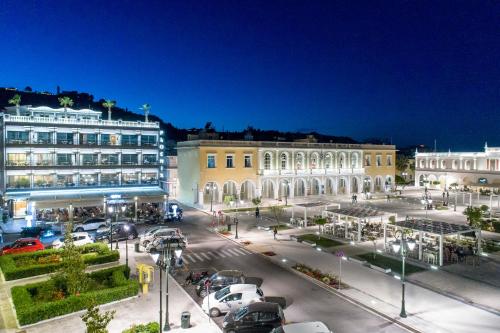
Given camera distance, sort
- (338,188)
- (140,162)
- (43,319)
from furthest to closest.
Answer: (338,188) → (140,162) → (43,319)

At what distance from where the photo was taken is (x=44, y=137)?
46.8 metres

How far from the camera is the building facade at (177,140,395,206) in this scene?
5688cm

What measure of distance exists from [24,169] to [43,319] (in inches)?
1323

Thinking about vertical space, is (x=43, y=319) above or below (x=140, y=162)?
below

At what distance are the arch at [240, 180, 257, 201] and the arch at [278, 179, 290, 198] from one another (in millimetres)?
5070

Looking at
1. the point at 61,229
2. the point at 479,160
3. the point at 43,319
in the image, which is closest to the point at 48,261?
the point at 43,319

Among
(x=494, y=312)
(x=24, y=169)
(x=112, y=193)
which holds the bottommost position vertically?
(x=494, y=312)

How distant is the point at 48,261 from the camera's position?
2531 cm

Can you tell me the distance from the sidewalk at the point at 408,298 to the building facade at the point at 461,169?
55183mm

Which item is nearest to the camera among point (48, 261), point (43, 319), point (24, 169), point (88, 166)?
point (43, 319)

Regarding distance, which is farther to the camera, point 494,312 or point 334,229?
point 334,229

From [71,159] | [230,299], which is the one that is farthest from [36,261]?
[71,159]

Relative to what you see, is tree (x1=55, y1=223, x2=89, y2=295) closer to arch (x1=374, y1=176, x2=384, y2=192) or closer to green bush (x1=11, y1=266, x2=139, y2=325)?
green bush (x1=11, y1=266, x2=139, y2=325)

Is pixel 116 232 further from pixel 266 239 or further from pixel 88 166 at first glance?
pixel 88 166
